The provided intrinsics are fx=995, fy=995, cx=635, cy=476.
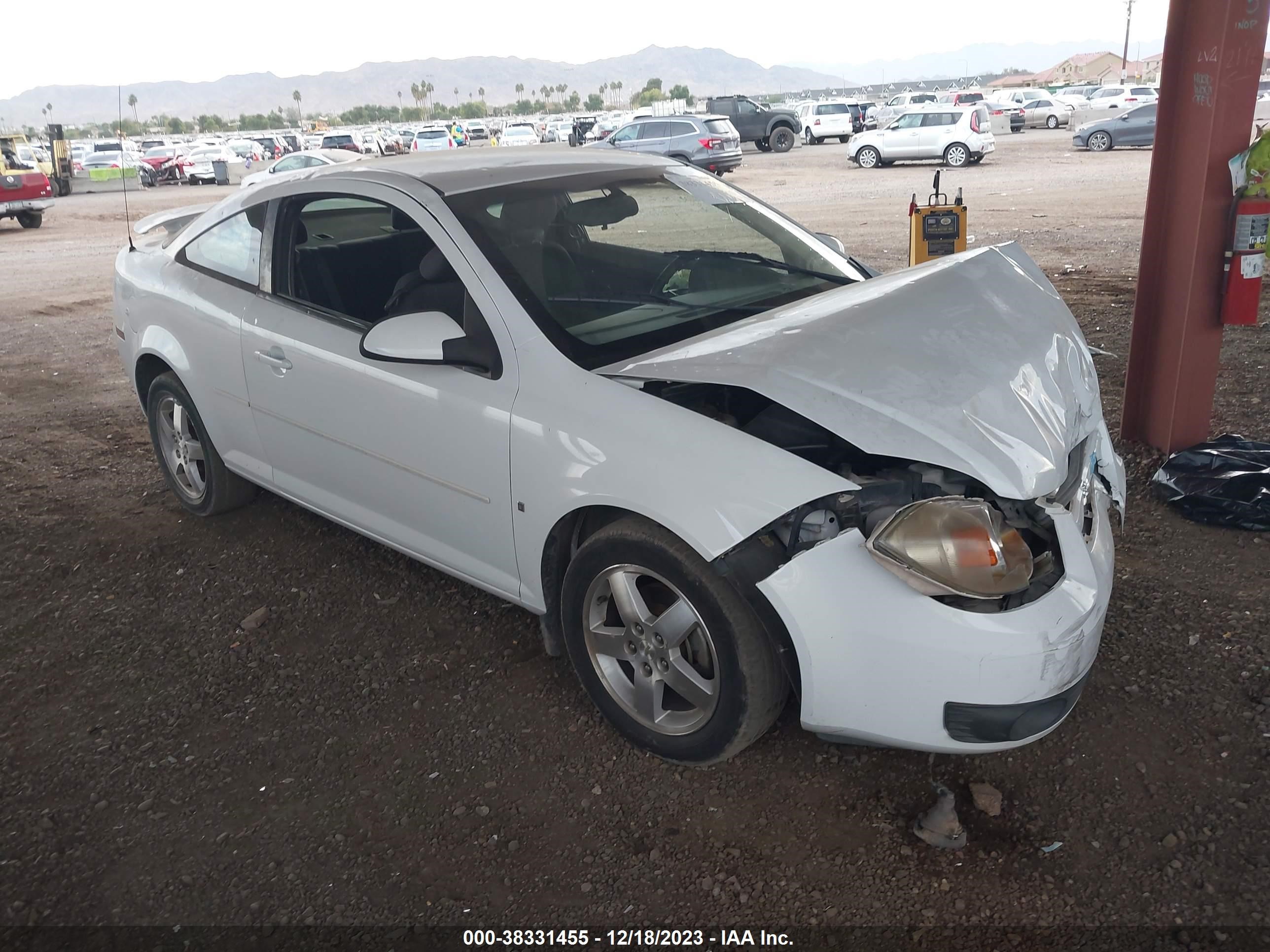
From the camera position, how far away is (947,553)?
2363mm

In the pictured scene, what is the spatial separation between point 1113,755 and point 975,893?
73cm

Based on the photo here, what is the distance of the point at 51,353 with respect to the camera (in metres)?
8.88

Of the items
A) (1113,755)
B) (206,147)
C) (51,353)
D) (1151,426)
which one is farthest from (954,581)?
(206,147)

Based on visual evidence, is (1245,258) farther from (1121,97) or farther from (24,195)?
(1121,97)

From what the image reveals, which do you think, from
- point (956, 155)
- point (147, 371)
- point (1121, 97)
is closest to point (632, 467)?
point (147, 371)

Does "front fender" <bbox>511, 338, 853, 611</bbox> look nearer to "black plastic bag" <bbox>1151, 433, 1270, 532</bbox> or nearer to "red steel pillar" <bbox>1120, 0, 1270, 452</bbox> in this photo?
"black plastic bag" <bbox>1151, 433, 1270, 532</bbox>

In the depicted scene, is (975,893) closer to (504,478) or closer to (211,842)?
(504,478)

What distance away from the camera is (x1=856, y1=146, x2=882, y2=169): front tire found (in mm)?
25812

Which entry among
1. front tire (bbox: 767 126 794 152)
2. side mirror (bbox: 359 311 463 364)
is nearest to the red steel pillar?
side mirror (bbox: 359 311 463 364)

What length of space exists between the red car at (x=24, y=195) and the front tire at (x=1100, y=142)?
25.0 m

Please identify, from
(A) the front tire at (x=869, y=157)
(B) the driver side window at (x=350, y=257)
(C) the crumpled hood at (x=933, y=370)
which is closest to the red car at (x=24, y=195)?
(A) the front tire at (x=869, y=157)

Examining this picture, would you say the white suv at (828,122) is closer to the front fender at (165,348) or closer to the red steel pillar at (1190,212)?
the red steel pillar at (1190,212)

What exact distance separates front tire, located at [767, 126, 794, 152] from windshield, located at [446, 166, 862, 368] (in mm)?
32513

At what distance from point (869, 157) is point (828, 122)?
12551mm
